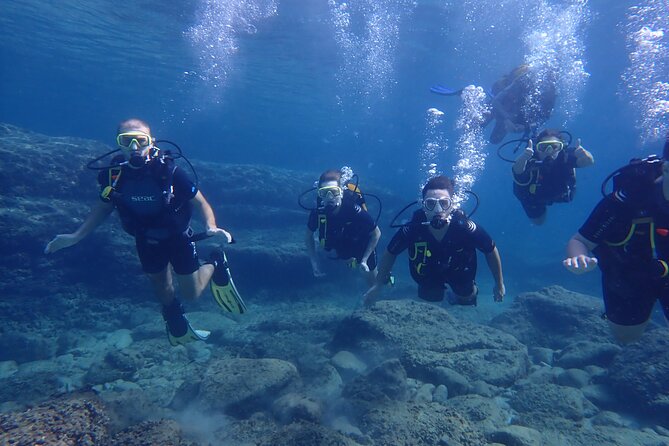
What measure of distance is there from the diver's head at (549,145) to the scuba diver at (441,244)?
9.30 feet

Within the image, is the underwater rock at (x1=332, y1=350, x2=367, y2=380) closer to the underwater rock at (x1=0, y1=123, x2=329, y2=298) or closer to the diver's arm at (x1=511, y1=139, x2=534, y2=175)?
the diver's arm at (x1=511, y1=139, x2=534, y2=175)

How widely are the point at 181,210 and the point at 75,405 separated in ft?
8.80

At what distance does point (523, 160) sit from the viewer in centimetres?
738

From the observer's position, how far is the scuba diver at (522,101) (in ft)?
34.6

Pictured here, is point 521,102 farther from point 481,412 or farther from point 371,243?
point 481,412

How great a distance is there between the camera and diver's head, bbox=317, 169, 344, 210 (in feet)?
23.1

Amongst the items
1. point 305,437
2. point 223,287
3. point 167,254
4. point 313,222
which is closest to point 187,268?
point 167,254

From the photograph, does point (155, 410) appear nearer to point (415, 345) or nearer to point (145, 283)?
point (415, 345)

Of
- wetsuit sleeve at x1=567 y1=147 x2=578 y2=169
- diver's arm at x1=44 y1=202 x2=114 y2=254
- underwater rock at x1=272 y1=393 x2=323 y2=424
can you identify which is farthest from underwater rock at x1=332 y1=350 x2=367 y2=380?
wetsuit sleeve at x1=567 y1=147 x2=578 y2=169

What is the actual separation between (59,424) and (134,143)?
3.30 meters

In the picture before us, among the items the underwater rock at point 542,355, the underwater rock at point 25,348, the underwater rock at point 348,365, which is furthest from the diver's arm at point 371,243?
the underwater rock at point 25,348

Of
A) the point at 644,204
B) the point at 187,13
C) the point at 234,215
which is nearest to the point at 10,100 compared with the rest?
the point at 187,13

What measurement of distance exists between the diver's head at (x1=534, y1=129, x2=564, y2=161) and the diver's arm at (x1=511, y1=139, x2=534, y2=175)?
0.18 m

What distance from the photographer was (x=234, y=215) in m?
16.4
